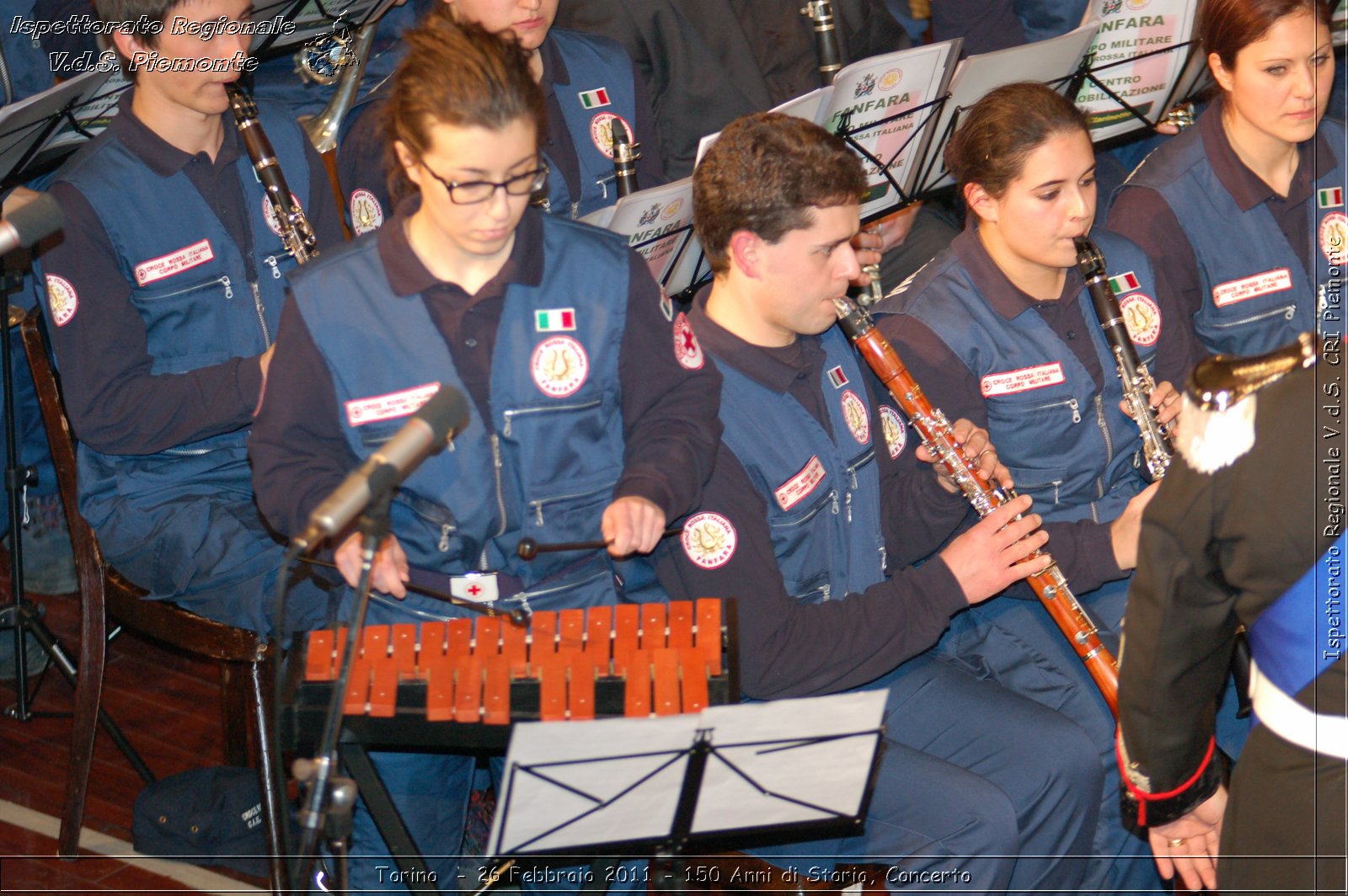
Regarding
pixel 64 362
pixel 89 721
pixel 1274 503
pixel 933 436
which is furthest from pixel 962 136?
pixel 89 721

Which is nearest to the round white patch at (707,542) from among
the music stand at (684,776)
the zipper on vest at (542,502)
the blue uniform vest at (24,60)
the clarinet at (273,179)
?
the zipper on vest at (542,502)

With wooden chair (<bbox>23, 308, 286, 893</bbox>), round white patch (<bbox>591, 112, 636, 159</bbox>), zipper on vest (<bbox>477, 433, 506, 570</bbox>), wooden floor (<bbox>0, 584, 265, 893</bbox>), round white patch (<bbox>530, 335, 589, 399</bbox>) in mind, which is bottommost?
wooden floor (<bbox>0, 584, 265, 893</bbox>)

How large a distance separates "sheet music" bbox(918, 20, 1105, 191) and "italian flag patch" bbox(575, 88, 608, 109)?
877 mm

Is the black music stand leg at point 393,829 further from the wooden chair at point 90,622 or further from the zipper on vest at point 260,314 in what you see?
the zipper on vest at point 260,314

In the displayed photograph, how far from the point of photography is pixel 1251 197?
3684mm

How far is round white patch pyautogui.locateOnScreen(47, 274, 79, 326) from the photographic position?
3141 millimetres

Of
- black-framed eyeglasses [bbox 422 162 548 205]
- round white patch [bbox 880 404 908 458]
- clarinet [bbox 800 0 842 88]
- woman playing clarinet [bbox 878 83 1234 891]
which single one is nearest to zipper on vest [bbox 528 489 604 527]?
black-framed eyeglasses [bbox 422 162 548 205]

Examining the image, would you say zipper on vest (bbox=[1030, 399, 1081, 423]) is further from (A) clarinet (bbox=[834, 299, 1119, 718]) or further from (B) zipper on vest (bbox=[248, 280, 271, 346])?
(B) zipper on vest (bbox=[248, 280, 271, 346])

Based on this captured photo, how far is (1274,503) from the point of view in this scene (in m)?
1.82

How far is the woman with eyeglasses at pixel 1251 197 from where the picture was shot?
141 inches

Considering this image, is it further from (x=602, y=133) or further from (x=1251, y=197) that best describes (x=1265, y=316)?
(x=602, y=133)

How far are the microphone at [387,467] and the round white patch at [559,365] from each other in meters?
0.60

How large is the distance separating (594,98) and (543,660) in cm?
198

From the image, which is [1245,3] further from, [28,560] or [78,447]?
[28,560]
